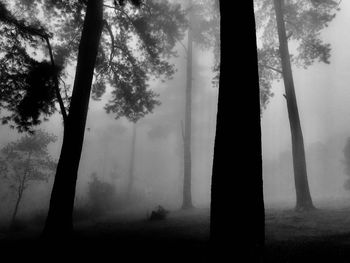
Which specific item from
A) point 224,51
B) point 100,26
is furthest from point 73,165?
point 224,51

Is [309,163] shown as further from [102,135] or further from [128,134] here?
[102,135]

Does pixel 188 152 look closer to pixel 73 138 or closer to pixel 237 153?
pixel 73 138

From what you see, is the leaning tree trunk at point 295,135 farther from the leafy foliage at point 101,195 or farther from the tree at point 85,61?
the leafy foliage at point 101,195

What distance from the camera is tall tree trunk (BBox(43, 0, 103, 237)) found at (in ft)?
24.2

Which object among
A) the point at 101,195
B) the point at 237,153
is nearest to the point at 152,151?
the point at 101,195

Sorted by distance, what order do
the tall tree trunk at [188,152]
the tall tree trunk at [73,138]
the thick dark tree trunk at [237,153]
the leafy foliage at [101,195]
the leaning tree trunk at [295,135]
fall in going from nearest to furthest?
1. the thick dark tree trunk at [237,153]
2. the tall tree trunk at [73,138]
3. the leaning tree trunk at [295,135]
4. the tall tree trunk at [188,152]
5. the leafy foliage at [101,195]

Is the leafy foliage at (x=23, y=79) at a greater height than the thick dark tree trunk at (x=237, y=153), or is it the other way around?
the leafy foliage at (x=23, y=79)

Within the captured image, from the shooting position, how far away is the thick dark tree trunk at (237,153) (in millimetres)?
3551

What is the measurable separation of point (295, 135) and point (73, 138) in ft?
30.7

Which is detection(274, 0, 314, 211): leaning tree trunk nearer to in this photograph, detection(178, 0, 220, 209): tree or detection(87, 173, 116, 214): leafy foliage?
detection(178, 0, 220, 209): tree

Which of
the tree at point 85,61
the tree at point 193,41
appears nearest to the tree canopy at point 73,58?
the tree at point 85,61

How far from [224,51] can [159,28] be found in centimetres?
1044

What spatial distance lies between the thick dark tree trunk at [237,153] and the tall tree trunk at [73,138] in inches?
198

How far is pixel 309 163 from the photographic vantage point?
74500mm
